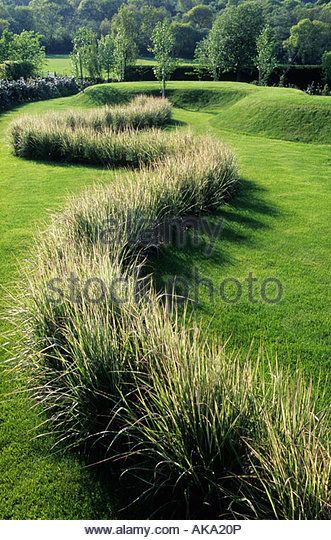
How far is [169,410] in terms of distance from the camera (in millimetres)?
3016

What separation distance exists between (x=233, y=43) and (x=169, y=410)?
44646mm

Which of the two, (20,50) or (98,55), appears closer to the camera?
(98,55)

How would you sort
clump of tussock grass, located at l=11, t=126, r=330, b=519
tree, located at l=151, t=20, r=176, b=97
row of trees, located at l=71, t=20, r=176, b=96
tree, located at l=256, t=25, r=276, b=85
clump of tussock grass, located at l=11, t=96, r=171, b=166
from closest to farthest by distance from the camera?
clump of tussock grass, located at l=11, t=126, r=330, b=519 < clump of tussock grass, located at l=11, t=96, r=171, b=166 < tree, located at l=151, t=20, r=176, b=97 < tree, located at l=256, t=25, r=276, b=85 < row of trees, located at l=71, t=20, r=176, b=96

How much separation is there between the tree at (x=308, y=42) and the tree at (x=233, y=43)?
888 centimetres

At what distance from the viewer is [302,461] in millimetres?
2660

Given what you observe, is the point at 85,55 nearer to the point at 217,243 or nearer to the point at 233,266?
the point at 217,243

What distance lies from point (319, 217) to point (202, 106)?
19797 mm

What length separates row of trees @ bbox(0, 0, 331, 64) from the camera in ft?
173

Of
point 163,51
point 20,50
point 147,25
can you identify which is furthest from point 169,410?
point 147,25

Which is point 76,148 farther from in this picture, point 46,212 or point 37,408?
point 37,408
